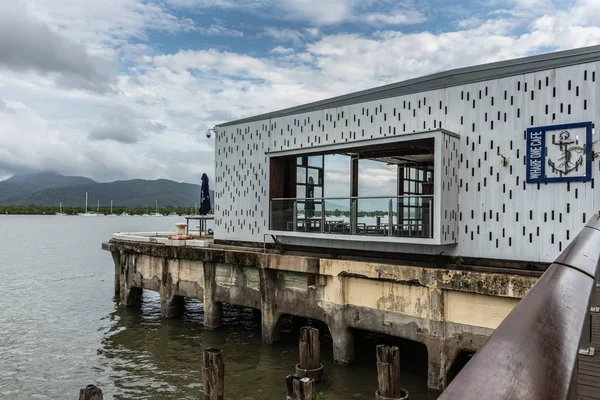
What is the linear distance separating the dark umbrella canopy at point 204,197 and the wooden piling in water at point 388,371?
1476cm

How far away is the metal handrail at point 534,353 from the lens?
856 millimetres

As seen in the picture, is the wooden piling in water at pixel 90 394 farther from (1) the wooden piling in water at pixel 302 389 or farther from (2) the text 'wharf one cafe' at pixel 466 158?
(2) the text 'wharf one cafe' at pixel 466 158

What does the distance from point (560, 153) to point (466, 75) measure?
3417 millimetres

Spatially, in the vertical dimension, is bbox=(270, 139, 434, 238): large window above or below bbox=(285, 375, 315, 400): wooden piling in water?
above

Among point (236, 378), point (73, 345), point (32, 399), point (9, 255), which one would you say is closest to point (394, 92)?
point (236, 378)

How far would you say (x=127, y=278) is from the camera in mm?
21203

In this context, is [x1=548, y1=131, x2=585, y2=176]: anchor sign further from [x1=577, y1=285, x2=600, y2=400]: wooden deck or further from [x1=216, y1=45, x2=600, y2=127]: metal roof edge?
[x1=577, y1=285, x2=600, y2=400]: wooden deck

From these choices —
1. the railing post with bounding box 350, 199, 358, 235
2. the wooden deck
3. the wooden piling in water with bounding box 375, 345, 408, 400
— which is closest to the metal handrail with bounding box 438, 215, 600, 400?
the wooden deck

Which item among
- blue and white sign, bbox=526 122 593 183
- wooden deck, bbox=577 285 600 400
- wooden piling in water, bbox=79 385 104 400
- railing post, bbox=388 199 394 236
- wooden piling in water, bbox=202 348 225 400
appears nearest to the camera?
wooden deck, bbox=577 285 600 400

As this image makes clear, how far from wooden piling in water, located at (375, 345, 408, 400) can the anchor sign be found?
19.9 ft

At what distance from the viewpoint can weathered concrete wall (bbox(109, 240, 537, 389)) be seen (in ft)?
35.7

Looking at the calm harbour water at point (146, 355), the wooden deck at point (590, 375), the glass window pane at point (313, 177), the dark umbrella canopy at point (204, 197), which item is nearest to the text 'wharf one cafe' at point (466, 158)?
the glass window pane at point (313, 177)

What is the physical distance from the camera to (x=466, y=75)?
13.2m

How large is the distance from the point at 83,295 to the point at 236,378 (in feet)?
58.9
